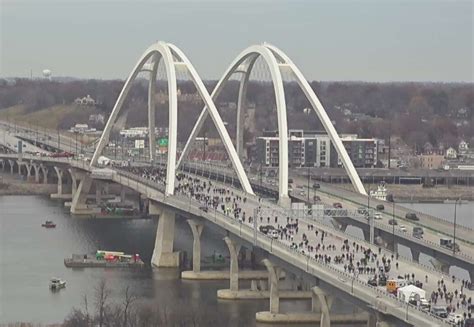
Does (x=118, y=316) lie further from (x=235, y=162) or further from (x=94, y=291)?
(x=235, y=162)

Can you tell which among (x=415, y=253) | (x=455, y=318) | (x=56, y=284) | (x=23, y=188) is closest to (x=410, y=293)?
(x=455, y=318)

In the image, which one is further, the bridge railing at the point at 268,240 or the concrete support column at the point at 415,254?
the concrete support column at the point at 415,254

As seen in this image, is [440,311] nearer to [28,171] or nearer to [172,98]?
[172,98]

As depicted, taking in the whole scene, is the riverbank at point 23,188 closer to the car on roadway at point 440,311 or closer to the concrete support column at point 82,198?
the concrete support column at point 82,198

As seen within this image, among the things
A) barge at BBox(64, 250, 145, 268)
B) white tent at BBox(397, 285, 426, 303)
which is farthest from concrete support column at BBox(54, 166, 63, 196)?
white tent at BBox(397, 285, 426, 303)

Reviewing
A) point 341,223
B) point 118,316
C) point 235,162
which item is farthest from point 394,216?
point 118,316

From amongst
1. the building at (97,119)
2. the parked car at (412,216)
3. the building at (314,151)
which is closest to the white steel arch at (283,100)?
the parked car at (412,216)
